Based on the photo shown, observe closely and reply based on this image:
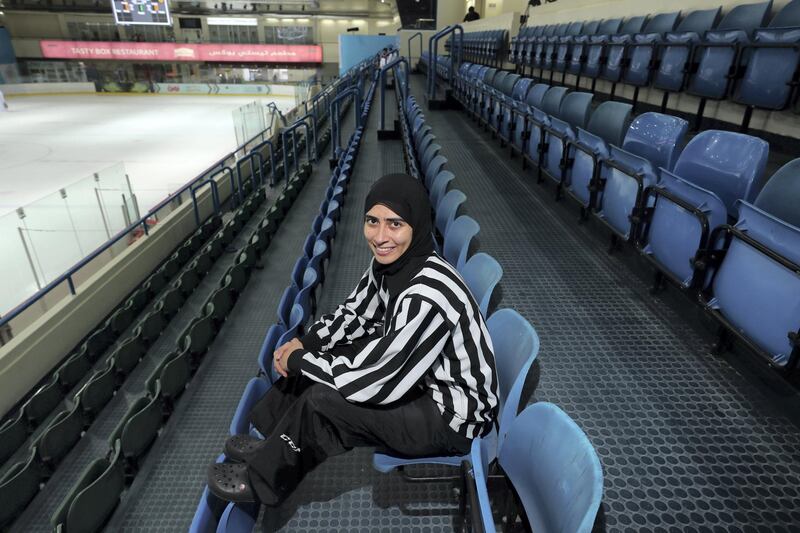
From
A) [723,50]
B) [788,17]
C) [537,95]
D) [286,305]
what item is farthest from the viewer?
[537,95]

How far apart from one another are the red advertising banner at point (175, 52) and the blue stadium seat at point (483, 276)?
88.7 ft

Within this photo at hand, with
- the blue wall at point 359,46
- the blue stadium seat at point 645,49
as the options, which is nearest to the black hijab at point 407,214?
the blue stadium seat at point 645,49

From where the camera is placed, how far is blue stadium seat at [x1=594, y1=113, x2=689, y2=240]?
2.22 m

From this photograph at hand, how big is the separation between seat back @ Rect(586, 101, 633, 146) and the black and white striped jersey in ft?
7.93

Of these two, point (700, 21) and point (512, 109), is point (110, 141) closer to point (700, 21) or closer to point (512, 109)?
point (512, 109)

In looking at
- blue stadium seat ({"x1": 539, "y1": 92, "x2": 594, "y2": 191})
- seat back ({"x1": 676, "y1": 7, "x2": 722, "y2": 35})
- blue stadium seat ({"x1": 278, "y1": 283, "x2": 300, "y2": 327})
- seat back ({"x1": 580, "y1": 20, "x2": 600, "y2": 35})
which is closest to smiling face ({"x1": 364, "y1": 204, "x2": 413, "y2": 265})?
blue stadium seat ({"x1": 278, "y1": 283, "x2": 300, "y2": 327})

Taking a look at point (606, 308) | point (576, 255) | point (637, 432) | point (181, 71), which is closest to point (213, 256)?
point (576, 255)

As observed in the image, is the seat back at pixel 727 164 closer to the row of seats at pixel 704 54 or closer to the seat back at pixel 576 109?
the row of seats at pixel 704 54

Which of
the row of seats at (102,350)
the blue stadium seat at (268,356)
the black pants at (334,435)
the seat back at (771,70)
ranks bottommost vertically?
the row of seats at (102,350)

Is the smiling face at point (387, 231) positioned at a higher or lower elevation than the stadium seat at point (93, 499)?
higher

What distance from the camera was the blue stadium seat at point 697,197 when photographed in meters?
1.79

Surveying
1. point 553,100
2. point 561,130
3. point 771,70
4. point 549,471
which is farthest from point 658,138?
point 549,471

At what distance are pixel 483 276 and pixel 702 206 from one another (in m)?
0.91

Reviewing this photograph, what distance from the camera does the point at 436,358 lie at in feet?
3.96
